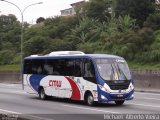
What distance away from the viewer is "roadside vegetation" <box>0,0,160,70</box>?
48.5 meters

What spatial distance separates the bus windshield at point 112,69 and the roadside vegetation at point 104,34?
21.4 m

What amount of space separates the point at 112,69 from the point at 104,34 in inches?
1364

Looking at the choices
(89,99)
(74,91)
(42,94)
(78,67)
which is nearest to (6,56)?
(42,94)

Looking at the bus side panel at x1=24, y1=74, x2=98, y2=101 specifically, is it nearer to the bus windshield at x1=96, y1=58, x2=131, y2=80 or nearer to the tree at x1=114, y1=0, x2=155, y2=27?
the bus windshield at x1=96, y1=58, x2=131, y2=80

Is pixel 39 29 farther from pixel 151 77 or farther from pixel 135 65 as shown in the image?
pixel 151 77

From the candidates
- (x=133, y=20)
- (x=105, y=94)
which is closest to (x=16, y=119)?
(x=105, y=94)

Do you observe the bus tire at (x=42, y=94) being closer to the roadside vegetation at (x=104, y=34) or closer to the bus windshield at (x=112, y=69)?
the bus windshield at (x=112, y=69)

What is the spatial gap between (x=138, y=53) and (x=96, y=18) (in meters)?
21.5

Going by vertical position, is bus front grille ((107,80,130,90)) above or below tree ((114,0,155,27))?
below

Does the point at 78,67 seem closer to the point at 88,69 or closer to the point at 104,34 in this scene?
the point at 88,69

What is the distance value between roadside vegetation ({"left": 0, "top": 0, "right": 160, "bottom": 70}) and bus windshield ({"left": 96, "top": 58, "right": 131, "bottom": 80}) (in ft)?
70.3

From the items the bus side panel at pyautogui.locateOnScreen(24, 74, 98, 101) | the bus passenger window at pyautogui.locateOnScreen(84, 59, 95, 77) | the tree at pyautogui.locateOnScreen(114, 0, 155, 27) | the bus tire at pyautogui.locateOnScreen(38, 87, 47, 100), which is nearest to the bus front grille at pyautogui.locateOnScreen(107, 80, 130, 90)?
the bus side panel at pyautogui.locateOnScreen(24, 74, 98, 101)

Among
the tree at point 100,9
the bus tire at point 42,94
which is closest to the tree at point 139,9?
the tree at point 100,9

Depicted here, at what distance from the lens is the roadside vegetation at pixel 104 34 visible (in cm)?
4853
